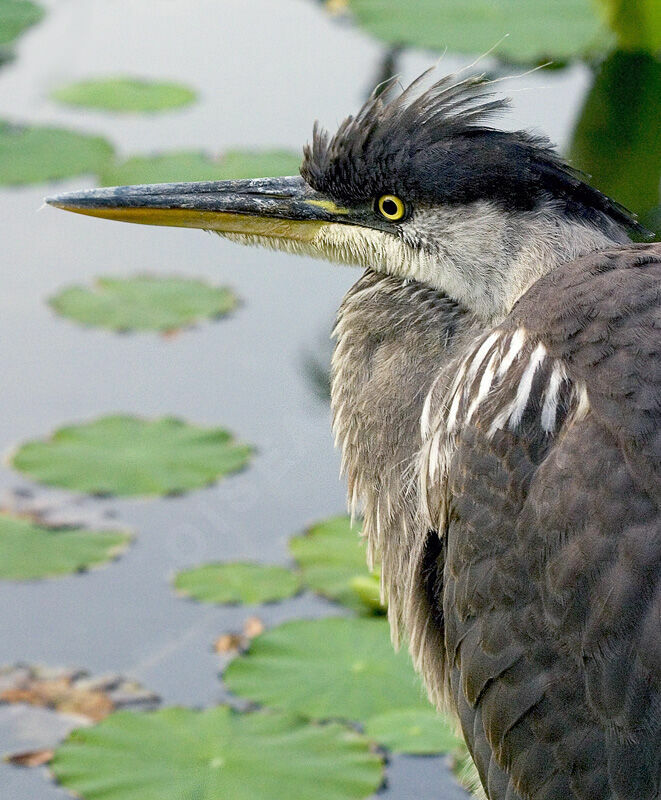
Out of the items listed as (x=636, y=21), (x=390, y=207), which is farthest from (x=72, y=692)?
(x=636, y=21)

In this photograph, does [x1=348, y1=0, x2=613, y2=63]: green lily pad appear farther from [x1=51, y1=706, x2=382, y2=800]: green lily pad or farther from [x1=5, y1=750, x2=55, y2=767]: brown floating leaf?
[x1=5, y1=750, x2=55, y2=767]: brown floating leaf

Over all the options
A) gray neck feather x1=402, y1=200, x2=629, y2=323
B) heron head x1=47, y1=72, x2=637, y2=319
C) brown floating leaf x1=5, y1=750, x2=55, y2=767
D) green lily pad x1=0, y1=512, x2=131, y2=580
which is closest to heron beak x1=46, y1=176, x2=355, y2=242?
heron head x1=47, y1=72, x2=637, y2=319

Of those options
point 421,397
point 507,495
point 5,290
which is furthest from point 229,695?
point 5,290

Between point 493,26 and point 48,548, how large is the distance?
4236 millimetres

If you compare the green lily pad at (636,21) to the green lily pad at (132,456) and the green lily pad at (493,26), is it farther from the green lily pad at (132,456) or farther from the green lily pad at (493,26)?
the green lily pad at (132,456)

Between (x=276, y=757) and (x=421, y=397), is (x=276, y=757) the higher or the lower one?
the lower one

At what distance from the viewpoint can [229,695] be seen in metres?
3.42

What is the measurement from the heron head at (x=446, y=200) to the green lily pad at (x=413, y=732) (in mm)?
1213

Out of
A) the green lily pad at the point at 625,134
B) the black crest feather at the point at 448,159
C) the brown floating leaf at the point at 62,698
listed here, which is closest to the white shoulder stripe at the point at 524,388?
the black crest feather at the point at 448,159

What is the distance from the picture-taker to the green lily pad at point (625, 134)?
5883 millimetres

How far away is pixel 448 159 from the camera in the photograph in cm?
260

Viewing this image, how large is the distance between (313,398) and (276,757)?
179 cm

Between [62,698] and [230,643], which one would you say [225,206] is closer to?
[230,643]

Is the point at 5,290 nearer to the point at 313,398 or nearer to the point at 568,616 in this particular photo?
the point at 313,398
